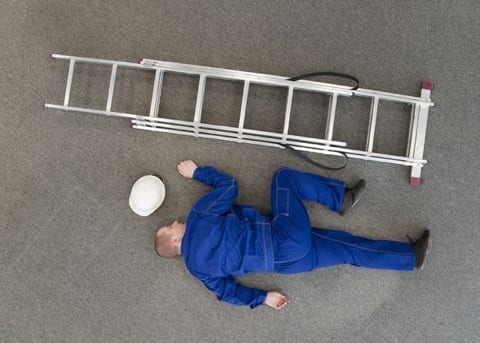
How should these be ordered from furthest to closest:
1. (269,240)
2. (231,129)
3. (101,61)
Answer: (101,61) < (231,129) < (269,240)

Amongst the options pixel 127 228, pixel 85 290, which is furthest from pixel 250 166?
pixel 85 290

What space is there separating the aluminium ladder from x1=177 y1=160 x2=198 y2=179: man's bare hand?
15cm

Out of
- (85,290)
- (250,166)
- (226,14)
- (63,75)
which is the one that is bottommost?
(85,290)

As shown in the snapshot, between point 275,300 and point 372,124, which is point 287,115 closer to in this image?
point 372,124

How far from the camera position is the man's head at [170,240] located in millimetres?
1709

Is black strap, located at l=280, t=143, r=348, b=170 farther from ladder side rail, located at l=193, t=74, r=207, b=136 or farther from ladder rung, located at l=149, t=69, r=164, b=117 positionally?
ladder rung, located at l=149, t=69, r=164, b=117

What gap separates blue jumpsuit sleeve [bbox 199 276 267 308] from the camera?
1.76 metres

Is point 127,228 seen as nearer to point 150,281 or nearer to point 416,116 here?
point 150,281

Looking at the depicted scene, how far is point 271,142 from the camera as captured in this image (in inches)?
72.7

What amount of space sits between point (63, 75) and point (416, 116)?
1.92 metres

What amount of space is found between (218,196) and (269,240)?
32 cm

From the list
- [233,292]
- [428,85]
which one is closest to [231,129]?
[233,292]

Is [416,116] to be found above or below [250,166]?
above

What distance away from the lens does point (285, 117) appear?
176 centimetres
